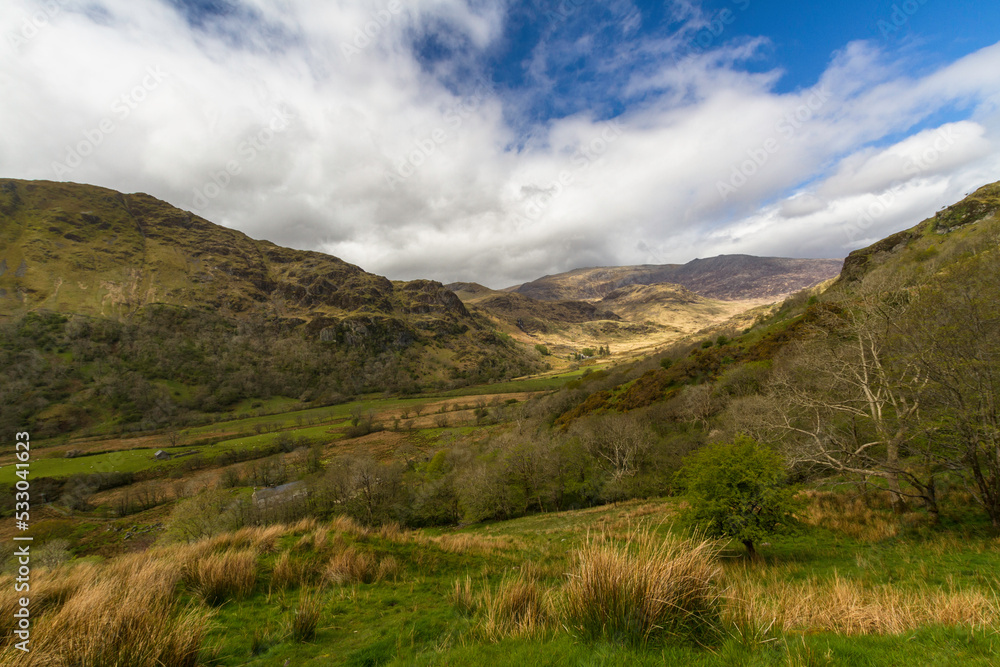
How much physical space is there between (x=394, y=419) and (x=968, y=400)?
4427 inches

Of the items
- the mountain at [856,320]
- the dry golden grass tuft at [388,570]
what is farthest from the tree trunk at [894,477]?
the dry golden grass tuft at [388,570]

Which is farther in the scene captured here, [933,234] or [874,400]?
[933,234]

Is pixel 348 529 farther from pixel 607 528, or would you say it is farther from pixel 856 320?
pixel 856 320

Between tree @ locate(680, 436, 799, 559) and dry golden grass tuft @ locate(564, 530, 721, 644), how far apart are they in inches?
380

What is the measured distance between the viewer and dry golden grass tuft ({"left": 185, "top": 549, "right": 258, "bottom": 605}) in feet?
24.7

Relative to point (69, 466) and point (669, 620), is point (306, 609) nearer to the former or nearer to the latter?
point (669, 620)

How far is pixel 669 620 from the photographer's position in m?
4.33

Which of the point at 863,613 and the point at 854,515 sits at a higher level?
the point at 863,613

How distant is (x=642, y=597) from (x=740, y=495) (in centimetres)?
1121

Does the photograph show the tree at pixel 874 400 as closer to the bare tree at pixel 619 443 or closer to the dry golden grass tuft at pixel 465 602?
the dry golden grass tuft at pixel 465 602

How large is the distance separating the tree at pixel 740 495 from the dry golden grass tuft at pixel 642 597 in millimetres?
9661

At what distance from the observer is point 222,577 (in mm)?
7719

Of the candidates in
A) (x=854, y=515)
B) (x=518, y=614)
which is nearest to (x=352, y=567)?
(x=518, y=614)

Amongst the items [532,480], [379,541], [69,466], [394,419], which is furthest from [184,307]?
[379,541]
